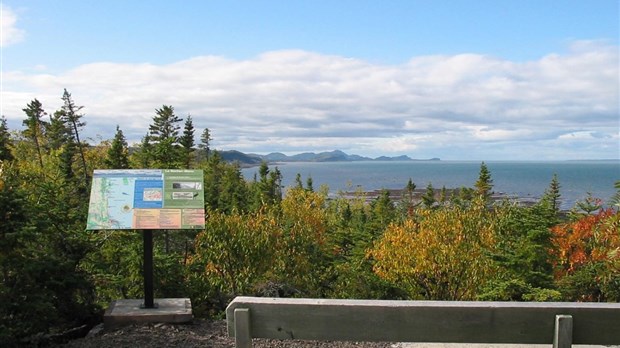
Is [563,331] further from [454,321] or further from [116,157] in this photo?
[116,157]

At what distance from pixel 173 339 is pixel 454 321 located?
391 centimetres

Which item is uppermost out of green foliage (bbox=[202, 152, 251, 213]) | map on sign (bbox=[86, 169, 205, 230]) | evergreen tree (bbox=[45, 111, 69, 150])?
evergreen tree (bbox=[45, 111, 69, 150])

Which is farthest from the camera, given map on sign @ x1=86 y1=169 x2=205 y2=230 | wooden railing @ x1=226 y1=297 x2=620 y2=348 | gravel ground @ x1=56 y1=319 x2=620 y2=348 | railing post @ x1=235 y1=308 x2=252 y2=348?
map on sign @ x1=86 y1=169 x2=205 y2=230

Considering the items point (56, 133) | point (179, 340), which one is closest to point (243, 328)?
point (179, 340)

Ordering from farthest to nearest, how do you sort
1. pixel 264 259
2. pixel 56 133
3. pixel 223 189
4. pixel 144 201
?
pixel 223 189, pixel 56 133, pixel 264 259, pixel 144 201

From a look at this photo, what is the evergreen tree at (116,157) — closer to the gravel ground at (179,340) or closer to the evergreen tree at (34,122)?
the evergreen tree at (34,122)

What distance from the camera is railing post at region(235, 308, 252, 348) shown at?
3.60m

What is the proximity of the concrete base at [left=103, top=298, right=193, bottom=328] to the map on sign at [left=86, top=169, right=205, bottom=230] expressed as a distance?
1.12 metres

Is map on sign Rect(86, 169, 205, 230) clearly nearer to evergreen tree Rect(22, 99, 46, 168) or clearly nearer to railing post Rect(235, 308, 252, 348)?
railing post Rect(235, 308, 252, 348)

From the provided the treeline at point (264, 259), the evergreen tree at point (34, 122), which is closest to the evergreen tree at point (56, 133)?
the evergreen tree at point (34, 122)

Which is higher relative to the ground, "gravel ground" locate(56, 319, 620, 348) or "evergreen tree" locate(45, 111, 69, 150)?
"evergreen tree" locate(45, 111, 69, 150)

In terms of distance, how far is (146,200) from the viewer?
678cm

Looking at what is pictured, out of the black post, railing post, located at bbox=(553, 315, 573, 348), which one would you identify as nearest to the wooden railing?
railing post, located at bbox=(553, 315, 573, 348)

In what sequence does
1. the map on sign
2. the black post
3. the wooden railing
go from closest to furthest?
1. the wooden railing
2. the map on sign
3. the black post
